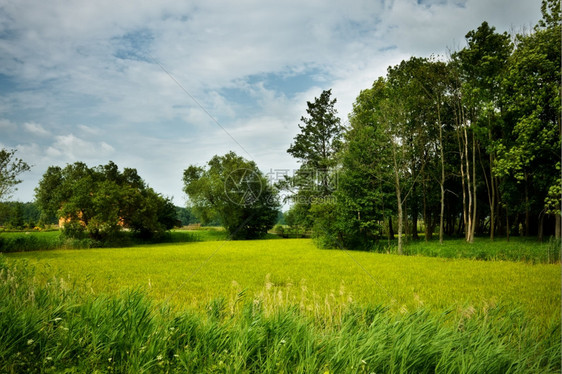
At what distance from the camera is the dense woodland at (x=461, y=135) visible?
19.0 metres

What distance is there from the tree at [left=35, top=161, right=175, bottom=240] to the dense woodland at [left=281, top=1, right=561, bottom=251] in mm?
22306

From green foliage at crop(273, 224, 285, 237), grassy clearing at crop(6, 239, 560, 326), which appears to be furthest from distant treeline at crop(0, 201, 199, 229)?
grassy clearing at crop(6, 239, 560, 326)

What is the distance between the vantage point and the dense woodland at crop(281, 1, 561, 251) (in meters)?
19.0

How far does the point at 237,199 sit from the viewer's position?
48.6 m

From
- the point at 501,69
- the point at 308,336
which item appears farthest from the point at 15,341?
the point at 501,69

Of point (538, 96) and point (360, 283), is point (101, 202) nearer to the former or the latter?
point (360, 283)

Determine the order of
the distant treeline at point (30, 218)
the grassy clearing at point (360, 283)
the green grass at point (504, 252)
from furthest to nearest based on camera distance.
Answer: the distant treeline at point (30, 218)
the green grass at point (504, 252)
the grassy clearing at point (360, 283)

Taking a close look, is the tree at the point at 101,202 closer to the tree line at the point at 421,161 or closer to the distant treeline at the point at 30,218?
the tree line at the point at 421,161

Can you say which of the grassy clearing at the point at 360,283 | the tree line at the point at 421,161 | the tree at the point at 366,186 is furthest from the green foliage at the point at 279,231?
the grassy clearing at the point at 360,283

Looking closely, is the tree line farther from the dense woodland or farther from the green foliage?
the green foliage

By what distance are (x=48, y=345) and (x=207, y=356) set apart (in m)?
1.79

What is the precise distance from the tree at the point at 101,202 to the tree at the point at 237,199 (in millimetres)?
8142

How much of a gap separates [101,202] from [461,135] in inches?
1496

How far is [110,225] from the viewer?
3322cm
